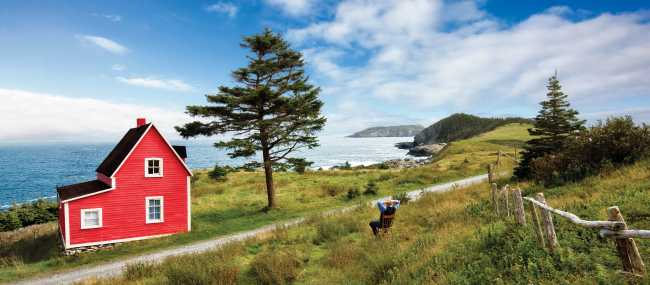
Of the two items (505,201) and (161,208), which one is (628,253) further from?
(161,208)

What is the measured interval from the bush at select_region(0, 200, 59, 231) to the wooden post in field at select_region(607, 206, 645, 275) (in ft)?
139

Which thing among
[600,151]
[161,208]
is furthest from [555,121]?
[161,208]

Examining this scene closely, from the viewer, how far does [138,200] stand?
22078 mm

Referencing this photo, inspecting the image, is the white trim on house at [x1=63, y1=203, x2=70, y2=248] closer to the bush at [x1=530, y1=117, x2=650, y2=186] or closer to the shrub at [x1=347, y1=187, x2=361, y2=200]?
the shrub at [x1=347, y1=187, x2=361, y2=200]

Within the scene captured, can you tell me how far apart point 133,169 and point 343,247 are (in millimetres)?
17189

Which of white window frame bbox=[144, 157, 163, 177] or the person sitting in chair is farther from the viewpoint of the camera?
white window frame bbox=[144, 157, 163, 177]

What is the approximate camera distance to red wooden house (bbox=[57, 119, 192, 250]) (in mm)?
20328

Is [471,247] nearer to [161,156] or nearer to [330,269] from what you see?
[330,269]

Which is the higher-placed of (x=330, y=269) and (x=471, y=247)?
(x=471, y=247)

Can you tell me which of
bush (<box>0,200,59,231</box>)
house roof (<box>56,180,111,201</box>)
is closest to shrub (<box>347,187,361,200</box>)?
house roof (<box>56,180,111,201</box>)

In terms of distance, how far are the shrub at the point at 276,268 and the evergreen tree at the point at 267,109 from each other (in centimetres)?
1433

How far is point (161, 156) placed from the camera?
22.9 metres

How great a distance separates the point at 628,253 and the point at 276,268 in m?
7.35

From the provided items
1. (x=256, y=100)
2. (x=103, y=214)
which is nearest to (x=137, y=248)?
(x=103, y=214)
